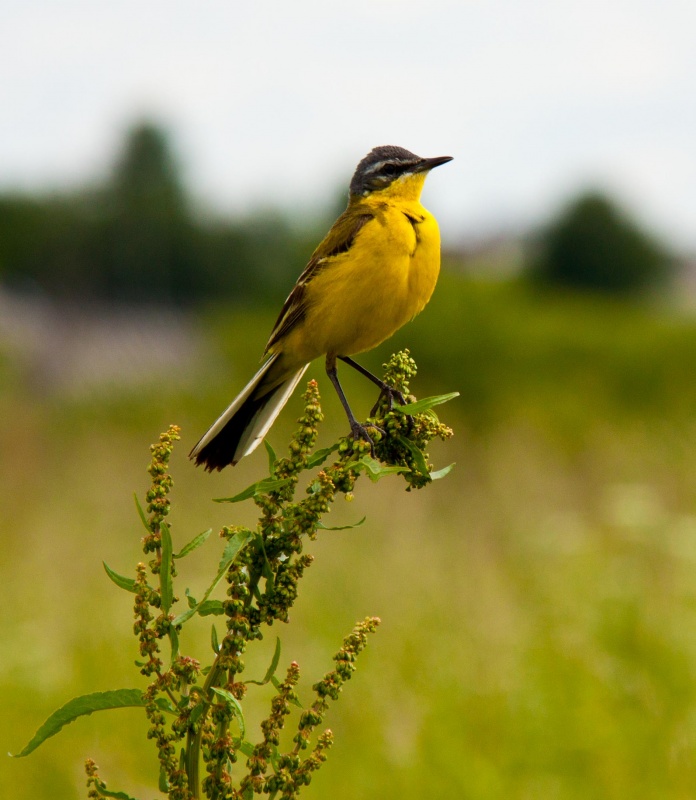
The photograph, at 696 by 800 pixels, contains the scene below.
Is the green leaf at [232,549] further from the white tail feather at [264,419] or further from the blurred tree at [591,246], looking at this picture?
the blurred tree at [591,246]

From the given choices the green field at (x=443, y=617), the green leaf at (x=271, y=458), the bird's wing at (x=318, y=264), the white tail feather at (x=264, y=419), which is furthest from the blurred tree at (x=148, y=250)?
the green leaf at (x=271, y=458)

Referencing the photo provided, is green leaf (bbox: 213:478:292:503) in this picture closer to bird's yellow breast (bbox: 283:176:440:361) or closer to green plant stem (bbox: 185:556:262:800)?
green plant stem (bbox: 185:556:262:800)

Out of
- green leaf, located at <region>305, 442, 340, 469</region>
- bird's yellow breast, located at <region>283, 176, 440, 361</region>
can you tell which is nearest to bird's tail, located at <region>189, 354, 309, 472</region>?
bird's yellow breast, located at <region>283, 176, 440, 361</region>

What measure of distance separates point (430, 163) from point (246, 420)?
1692 mm

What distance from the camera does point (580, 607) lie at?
18.6 ft

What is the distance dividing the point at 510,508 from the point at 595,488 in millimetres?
2575

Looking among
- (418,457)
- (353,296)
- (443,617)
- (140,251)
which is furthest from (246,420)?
(140,251)

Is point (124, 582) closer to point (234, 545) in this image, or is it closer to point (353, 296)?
point (234, 545)

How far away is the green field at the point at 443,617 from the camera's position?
4.86m

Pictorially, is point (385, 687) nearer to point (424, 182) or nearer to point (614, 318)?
point (424, 182)

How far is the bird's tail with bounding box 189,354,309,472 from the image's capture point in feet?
9.55

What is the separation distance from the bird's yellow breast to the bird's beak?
1.74 ft

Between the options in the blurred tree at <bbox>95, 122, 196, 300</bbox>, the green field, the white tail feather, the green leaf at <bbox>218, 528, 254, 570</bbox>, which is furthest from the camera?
the blurred tree at <bbox>95, 122, 196, 300</bbox>

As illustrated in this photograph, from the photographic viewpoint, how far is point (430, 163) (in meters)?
4.49
